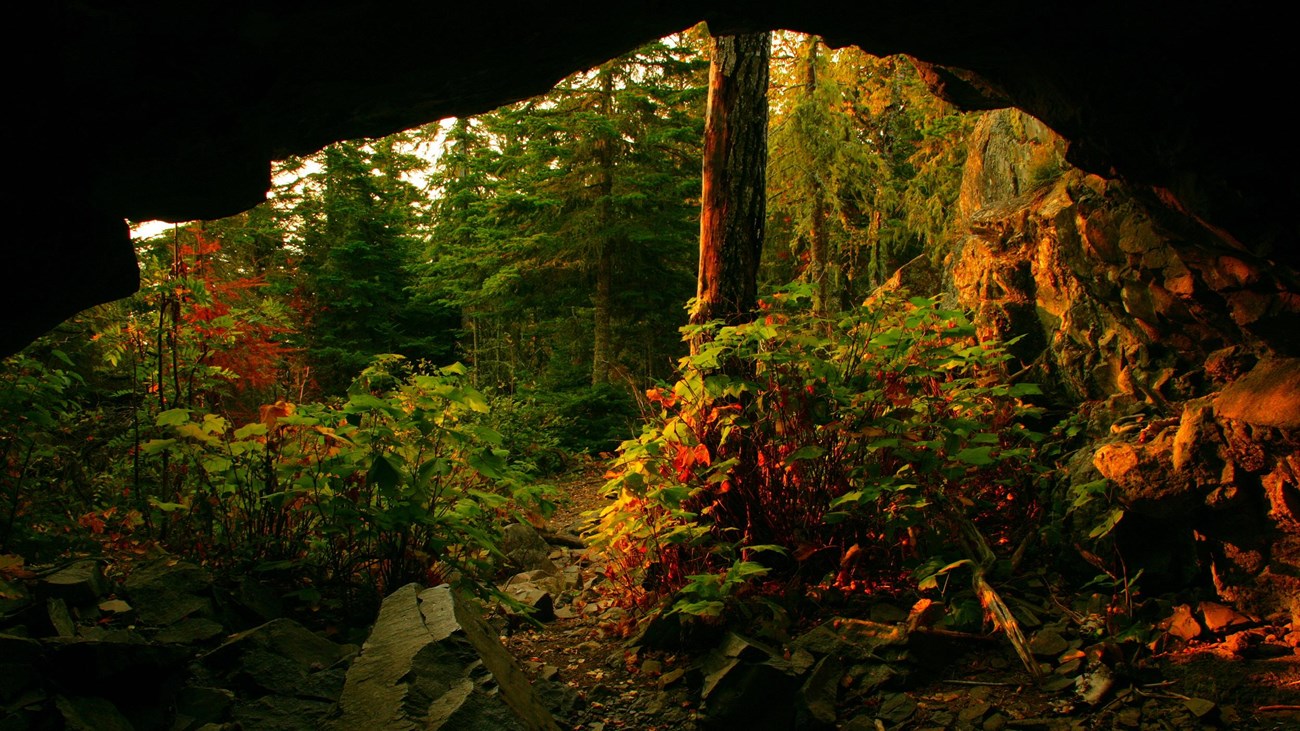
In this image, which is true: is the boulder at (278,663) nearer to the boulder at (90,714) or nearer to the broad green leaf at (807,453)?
the boulder at (90,714)

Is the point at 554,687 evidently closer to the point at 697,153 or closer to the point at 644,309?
the point at 644,309

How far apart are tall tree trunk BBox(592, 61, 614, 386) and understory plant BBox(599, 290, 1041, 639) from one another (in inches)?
399

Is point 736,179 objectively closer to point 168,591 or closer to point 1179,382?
point 1179,382

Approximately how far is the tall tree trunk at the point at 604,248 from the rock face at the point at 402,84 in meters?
12.3

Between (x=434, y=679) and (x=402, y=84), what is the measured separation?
95.2 inches

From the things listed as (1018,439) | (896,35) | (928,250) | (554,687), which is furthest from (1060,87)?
(928,250)

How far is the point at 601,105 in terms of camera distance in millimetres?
15352

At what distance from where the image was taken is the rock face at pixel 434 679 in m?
2.43

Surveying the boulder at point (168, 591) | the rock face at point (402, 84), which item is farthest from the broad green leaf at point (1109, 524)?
the boulder at point (168, 591)

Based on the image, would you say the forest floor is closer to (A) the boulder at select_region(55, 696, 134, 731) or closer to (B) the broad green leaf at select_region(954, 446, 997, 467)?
(B) the broad green leaf at select_region(954, 446, 997, 467)

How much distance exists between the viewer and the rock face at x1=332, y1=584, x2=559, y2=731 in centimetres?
243

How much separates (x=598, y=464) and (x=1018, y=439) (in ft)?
28.7

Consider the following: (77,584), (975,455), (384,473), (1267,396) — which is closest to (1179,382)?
(1267,396)

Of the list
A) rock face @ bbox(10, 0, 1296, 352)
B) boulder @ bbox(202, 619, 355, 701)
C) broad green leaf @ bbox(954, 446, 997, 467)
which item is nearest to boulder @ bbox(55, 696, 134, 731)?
boulder @ bbox(202, 619, 355, 701)
